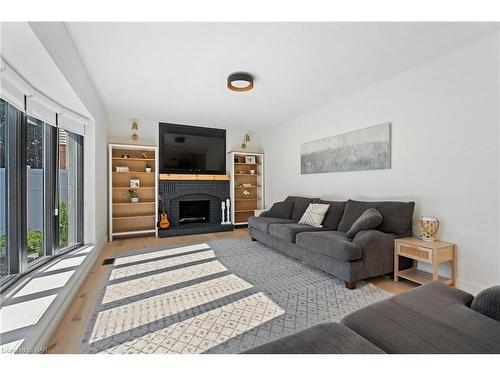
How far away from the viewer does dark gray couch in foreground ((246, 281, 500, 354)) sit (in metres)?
0.86

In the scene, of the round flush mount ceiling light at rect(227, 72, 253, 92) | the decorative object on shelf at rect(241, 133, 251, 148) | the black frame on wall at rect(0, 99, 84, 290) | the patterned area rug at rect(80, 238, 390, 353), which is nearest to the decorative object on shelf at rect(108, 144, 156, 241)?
the patterned area rug at rect(80, 238, 390, 353)

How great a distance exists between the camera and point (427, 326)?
1007 millimetres

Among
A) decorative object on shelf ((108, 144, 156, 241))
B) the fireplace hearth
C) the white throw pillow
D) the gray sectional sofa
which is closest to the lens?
the gray sectional sofa

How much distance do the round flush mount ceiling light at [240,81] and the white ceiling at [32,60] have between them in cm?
164

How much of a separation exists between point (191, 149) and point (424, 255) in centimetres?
453

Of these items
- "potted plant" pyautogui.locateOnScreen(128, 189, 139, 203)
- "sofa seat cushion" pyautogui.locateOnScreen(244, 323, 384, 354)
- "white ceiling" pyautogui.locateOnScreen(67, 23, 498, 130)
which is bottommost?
"sofa seat cushion" pyautogui.locateOnScreen(244, 323, 384, 354)

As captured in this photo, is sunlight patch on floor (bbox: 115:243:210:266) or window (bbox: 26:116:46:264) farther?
sunlight patch on floor (bbox: 115:243:210:266)

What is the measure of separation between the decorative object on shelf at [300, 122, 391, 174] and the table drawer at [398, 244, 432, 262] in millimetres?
1064

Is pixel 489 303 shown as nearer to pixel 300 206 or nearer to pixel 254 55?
pixel 254 55

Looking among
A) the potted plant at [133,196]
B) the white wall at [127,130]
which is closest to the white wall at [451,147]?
the white wall at [127,130]

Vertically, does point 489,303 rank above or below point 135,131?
below

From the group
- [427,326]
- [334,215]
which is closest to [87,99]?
[334,215]

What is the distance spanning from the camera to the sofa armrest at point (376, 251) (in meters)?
2.38

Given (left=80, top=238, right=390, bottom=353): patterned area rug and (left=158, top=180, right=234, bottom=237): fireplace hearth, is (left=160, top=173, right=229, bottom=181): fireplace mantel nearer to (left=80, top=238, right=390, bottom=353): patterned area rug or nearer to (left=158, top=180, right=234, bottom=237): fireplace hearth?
(left=158, top=180, right=234, bottom=237): fireplace hearth
